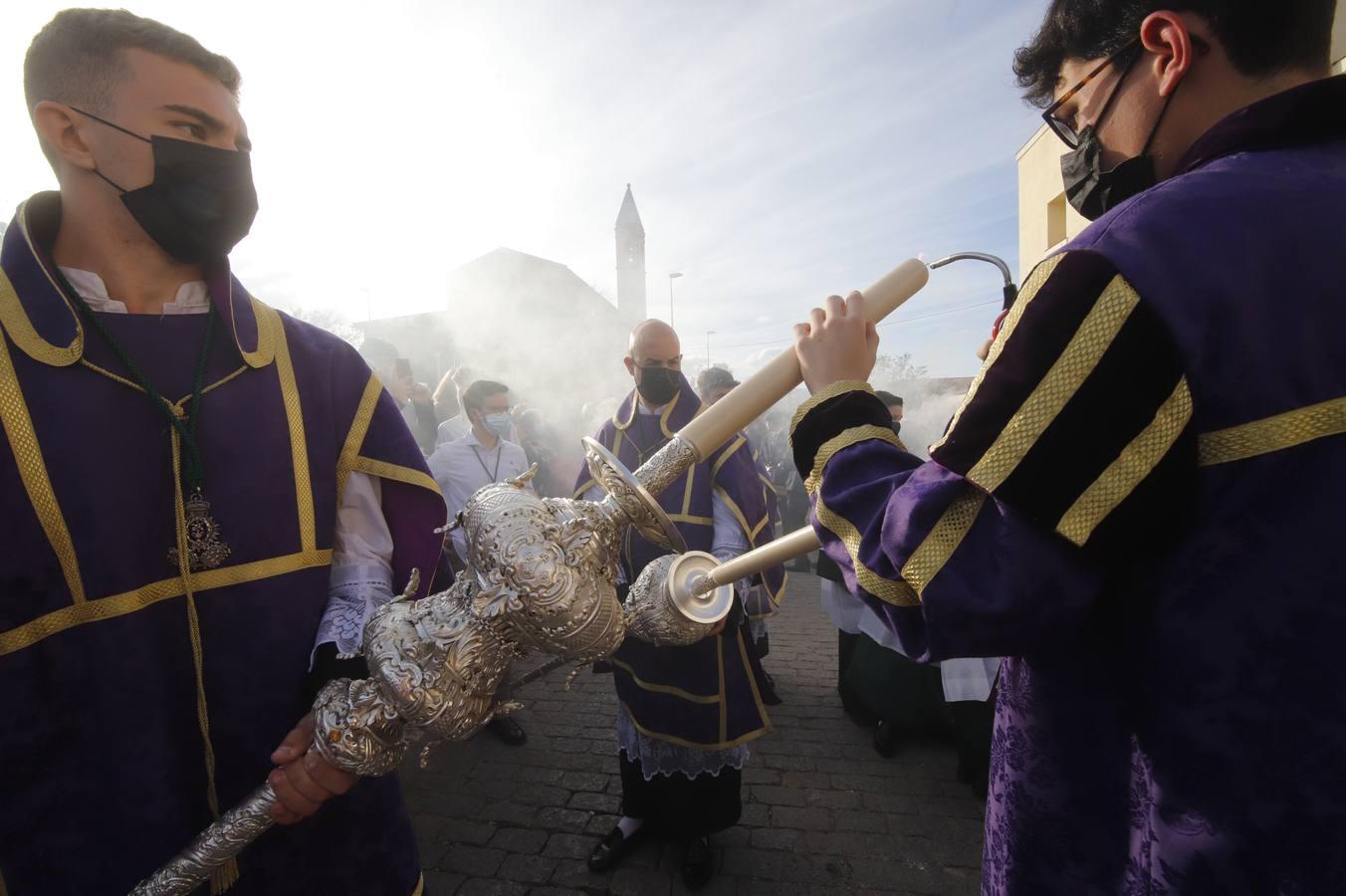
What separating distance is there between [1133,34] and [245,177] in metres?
2.08

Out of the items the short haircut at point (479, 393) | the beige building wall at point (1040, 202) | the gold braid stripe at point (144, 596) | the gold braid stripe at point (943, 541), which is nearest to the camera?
the gold braid stripe at point (943, 541)

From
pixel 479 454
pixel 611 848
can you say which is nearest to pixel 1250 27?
pixel 611 848

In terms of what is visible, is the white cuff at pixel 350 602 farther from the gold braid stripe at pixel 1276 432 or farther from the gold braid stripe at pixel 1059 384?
the gold braid stripe at pixel 1276 432

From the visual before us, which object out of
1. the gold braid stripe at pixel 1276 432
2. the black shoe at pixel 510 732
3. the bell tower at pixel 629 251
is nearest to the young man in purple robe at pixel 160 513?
the gold braid stripe at pixel 1276 432

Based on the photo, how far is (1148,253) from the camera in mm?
819

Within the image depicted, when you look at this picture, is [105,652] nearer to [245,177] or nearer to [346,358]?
[346,358]

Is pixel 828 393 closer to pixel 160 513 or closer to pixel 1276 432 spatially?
pixel 1276 432

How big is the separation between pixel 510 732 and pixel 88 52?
4.26 meters

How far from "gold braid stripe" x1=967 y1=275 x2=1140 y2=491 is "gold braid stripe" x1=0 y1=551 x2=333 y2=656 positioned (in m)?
1.60

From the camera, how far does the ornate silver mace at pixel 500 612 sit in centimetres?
116

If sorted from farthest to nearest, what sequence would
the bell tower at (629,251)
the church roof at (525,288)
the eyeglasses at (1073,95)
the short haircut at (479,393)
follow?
1. the bell tower at (629,251)
2. the church roof at (525,288)
3. the short haircut at (479,393)
4. the eyeglasses at (1073,95)

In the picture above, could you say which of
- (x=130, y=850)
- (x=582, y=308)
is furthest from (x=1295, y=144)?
(x=582, y=308)

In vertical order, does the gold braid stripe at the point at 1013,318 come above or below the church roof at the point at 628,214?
below

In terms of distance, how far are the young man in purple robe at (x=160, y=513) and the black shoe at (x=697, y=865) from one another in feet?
5.63
